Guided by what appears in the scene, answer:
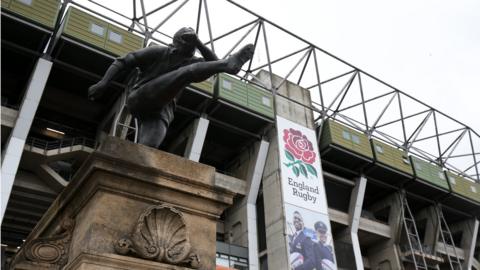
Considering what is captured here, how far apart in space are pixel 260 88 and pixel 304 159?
5892 millimetres

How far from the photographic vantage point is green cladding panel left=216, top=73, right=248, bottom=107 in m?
29.4

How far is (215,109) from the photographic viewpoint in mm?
29891

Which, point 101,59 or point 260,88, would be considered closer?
point 101,59

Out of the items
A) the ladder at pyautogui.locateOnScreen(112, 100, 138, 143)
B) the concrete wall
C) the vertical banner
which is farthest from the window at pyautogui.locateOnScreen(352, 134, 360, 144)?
the ladder at pyautogui.locateOnScreen(112, 100, 138, 143)

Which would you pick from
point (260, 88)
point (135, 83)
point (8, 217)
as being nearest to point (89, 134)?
point (8, 217)

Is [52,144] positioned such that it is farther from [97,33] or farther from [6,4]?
[6,4]

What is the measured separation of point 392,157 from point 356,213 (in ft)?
20.1

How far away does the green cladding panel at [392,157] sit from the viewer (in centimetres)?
3719

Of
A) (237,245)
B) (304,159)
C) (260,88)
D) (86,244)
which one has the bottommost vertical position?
(86,244)

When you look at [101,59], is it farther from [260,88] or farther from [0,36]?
[260,88]

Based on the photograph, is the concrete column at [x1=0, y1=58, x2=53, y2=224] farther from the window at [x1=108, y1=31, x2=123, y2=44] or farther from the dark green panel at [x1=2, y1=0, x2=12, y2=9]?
the window at [x1=108, y1=31, x2=123, y2=44]

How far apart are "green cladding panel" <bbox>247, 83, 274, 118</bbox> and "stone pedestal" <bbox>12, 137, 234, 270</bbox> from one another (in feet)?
85.2

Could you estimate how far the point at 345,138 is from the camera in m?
35.7

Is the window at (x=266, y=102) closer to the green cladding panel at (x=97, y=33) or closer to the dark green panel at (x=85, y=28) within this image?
the green cladding panel at (x=97, y=33)
